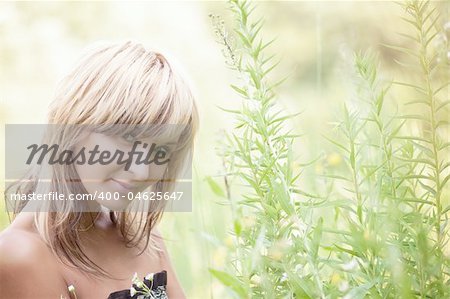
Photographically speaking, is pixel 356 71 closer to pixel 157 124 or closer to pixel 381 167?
pixel 381 167

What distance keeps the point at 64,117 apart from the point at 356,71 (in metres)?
0.47

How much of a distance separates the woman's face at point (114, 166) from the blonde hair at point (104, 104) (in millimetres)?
22

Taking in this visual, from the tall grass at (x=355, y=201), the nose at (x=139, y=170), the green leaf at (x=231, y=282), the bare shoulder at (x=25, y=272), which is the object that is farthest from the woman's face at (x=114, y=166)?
the green leaf at (x=231, y=282)

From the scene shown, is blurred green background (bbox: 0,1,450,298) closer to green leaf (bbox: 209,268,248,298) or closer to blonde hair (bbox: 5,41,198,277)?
blonde hair (bbox: 5,41,198,277)

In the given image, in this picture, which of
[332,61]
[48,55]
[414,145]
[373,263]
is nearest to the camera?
[373,263]

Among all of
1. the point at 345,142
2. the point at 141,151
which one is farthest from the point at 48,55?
the point at 345,142

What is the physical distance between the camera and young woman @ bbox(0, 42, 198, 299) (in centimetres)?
106

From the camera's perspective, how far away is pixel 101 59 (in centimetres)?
109

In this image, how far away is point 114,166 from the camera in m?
1.05

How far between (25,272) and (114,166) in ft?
0.65

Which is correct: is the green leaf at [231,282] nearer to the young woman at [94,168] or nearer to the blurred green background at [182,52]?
the young woman at [94,168]

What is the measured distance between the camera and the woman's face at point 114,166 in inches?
41.4

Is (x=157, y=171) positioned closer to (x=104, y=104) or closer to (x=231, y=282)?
(x=104, y=104)

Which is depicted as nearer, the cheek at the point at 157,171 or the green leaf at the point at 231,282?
the green leaf at the point at 231,282
